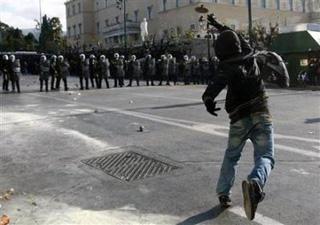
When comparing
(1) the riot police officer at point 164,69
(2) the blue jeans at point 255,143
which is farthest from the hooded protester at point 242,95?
(1) the riot police officer at point 164,69

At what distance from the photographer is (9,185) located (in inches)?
287

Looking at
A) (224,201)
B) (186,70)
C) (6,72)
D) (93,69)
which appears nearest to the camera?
(224,201)

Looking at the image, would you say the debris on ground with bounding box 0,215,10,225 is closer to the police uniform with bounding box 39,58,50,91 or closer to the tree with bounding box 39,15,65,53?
the police uniform with bounding box 39,58,50,91

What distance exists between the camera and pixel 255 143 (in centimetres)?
555

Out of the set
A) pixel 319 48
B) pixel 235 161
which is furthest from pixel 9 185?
pixel 319 48

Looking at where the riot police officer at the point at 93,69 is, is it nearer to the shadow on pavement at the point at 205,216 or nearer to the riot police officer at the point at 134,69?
the riot police officer at the point at 134,69

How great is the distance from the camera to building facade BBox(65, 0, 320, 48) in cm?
7238

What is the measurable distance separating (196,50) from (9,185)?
33.5 metres

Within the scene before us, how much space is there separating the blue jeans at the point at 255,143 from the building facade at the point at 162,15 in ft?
186

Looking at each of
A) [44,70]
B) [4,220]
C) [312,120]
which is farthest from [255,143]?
[44,70]

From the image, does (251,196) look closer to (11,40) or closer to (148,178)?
(148,178)

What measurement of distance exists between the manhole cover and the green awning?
1916cm

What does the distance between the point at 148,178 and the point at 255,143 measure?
2106 millimetres

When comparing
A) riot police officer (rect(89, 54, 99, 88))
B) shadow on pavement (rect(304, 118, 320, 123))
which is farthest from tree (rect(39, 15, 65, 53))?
shadow on pavement (rect(304, 118, 320, 123))
